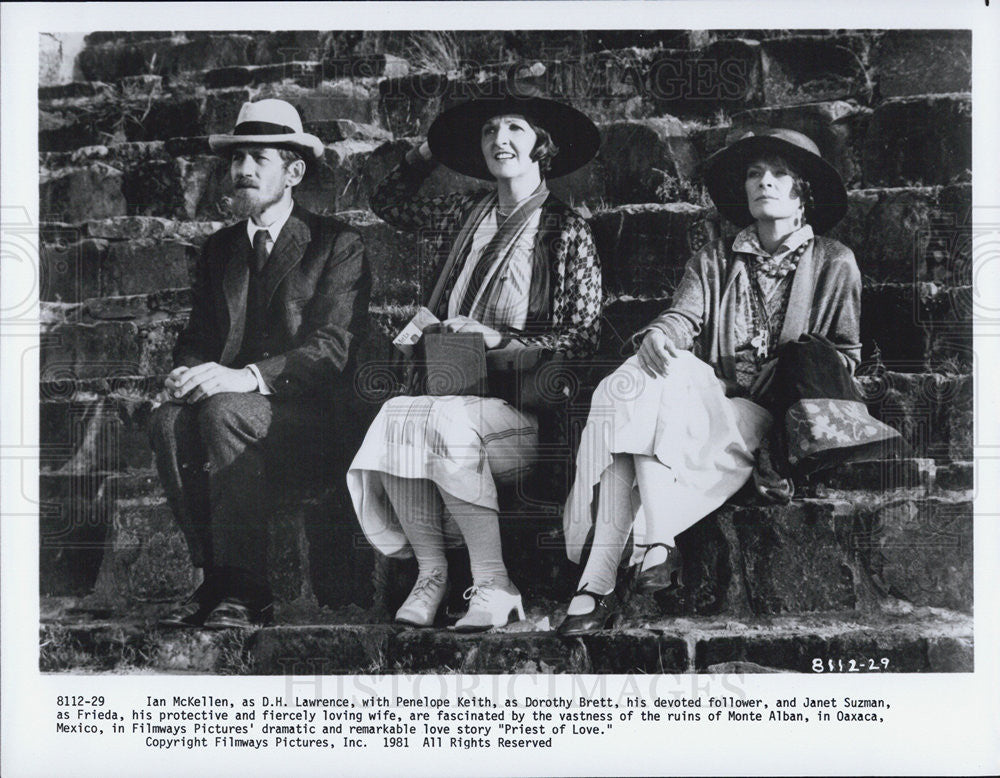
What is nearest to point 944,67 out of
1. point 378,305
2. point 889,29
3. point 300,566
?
point 889,29

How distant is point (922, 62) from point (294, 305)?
11.0 feet

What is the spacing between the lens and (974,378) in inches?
235

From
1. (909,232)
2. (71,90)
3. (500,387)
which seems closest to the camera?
(500,387)

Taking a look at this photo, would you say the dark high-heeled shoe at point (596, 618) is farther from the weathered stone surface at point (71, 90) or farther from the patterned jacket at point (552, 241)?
the weathered stone surface at point (71, 90)

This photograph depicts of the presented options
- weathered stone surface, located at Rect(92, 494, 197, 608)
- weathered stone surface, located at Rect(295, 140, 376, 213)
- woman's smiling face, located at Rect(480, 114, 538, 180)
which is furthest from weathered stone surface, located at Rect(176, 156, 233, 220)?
weathered stone surface, located at Rect(92, 494, 197, 608)

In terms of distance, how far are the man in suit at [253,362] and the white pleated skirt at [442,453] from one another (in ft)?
0.60

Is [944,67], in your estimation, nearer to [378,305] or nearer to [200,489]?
[378,305]

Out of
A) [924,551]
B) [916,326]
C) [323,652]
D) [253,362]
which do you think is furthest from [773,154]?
A: [323,652]

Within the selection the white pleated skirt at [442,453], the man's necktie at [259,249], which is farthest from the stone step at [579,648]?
the man's necktie at [259,249]

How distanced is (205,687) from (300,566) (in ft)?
2.40

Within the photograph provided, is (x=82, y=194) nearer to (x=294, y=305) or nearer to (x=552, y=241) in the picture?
(x=294, y=305)

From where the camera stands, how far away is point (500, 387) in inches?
233

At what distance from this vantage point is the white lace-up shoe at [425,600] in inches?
230

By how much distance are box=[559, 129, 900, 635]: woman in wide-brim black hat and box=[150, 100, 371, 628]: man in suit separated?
1.35 metres
